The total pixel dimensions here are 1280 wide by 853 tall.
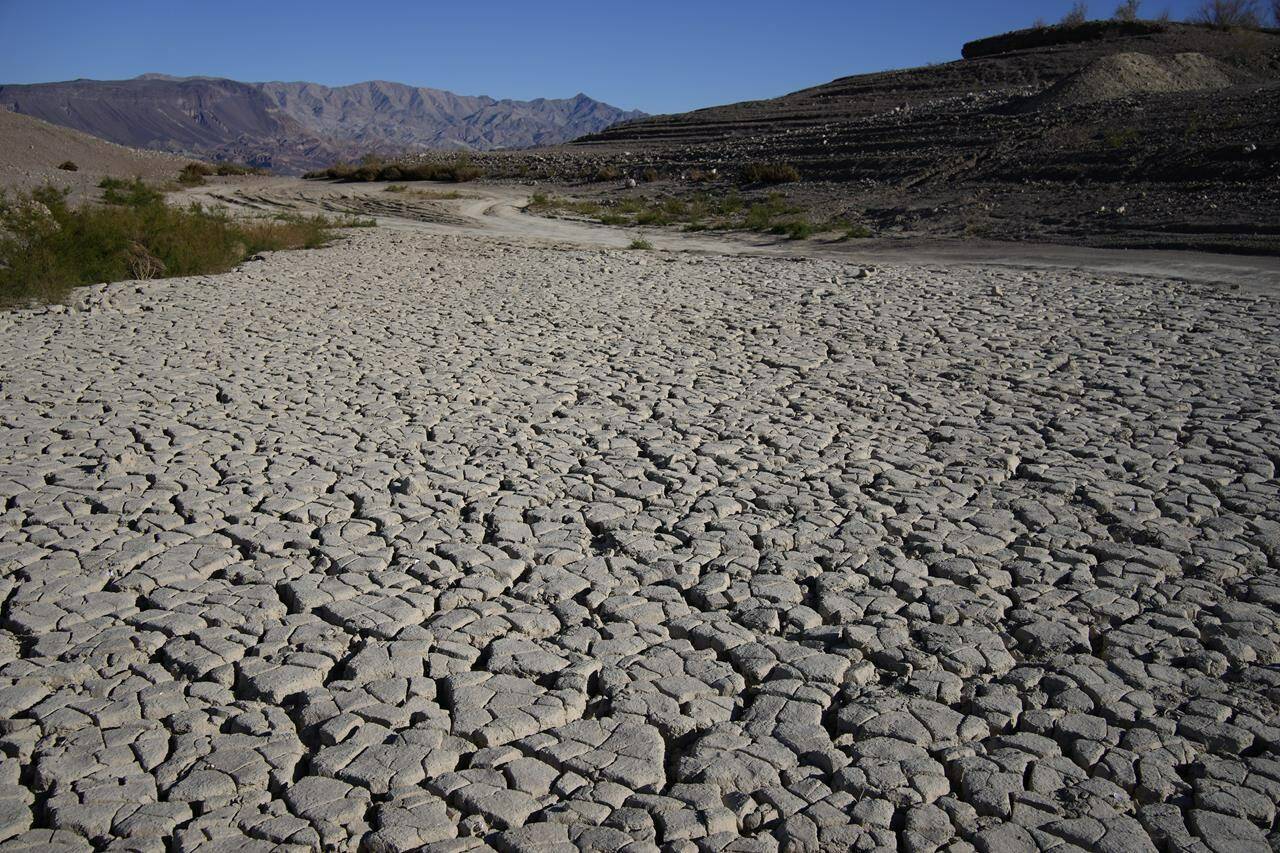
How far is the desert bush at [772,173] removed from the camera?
2723 centimetres

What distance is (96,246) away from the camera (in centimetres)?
1301

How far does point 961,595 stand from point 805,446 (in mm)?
2086

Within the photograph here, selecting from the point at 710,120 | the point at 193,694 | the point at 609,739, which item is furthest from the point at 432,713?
the point at 710,120

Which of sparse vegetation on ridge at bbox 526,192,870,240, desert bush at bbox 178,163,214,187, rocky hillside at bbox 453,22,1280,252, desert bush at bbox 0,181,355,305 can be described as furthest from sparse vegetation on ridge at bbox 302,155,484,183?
desert bush at bbox 0,181,355,305

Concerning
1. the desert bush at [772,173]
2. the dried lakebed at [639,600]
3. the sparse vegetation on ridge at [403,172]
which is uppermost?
the sparse vegetation on ridge at [403,172]

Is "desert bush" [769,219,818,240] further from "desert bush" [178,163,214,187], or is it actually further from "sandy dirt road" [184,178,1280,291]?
"desert bush" [178,163,214,187]

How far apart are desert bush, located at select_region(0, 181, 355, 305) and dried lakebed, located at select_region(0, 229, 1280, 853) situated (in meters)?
3.28

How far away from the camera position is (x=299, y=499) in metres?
5.27

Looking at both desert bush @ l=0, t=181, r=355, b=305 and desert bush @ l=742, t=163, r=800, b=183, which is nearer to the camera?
desert bush @ l=0, t=181, r=355, b=305

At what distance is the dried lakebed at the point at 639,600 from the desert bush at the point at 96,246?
10.8 ft

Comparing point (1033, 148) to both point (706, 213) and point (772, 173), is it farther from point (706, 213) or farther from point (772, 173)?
point (706, 213)

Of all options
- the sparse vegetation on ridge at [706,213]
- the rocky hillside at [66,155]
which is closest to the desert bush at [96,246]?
the sparse vegetation on ridge at [706,213]

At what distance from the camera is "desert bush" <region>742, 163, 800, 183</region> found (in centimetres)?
2723

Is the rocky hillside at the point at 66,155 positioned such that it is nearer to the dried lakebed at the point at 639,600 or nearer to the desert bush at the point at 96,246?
the desert bush at the point at 96,246
